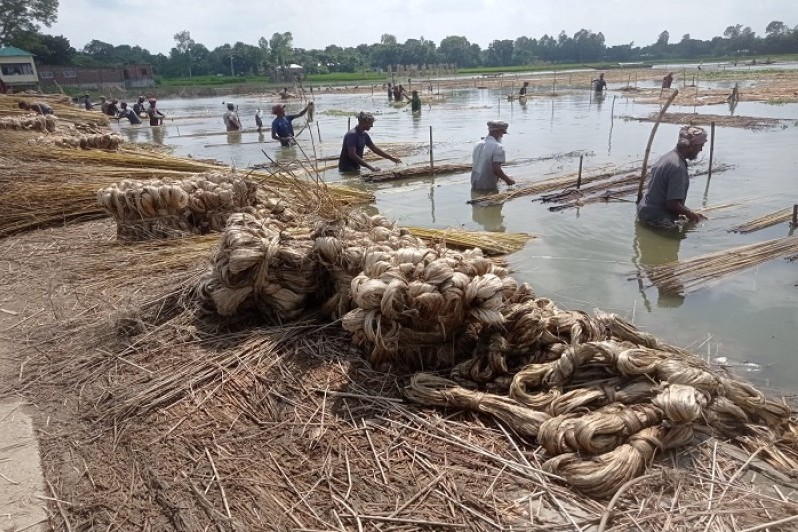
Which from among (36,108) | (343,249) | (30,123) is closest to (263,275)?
(343,249)

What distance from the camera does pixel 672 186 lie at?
6066mm

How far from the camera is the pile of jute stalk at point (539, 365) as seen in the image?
205 cm

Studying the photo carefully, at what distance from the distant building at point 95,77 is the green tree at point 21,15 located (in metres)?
8.05

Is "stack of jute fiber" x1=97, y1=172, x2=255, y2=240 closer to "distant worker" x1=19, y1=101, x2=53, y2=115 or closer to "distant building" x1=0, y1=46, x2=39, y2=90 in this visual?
"distant worker" x1=19, y1=101, x2=53, y2=115

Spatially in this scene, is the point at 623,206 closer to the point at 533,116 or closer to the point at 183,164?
the point at 183,164

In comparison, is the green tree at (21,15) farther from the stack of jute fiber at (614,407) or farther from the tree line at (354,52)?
the stack of jute fiber at (614,407)

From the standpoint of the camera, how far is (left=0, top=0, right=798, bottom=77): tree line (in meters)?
57.3

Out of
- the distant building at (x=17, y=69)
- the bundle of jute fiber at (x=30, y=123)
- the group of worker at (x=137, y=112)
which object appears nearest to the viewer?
the bundle of jute fiber at (x=30, y=123)

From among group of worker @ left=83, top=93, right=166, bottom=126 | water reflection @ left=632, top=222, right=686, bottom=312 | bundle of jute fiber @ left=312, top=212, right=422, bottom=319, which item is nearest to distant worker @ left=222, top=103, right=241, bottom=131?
group of worker @ left=83, top=93, right=166, bottom=126

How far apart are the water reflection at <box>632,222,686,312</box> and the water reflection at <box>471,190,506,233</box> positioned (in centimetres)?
170

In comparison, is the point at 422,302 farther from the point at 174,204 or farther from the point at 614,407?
the point at 174,204

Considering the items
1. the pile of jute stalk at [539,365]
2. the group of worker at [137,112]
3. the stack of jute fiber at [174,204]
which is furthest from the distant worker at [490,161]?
the group of worker at [137,112]

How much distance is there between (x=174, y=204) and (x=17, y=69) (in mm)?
52922

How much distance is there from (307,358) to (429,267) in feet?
3.06
